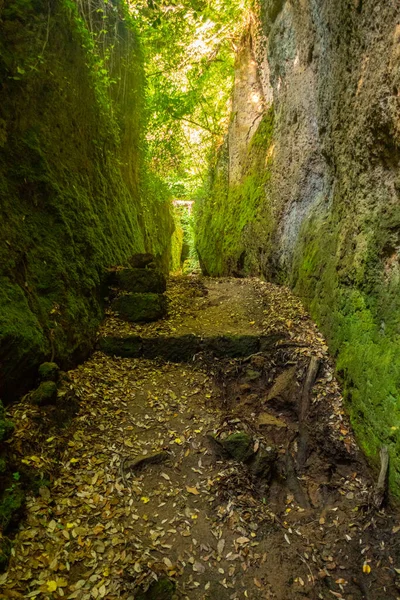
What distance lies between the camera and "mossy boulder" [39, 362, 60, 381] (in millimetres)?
3988

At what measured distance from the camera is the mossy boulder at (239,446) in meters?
4.16

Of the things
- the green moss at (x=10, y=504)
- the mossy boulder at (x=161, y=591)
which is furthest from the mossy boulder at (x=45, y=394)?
the mossy boulder at (x=161, y=591)

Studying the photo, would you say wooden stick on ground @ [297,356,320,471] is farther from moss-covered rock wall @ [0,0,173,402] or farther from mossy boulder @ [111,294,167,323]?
moss-covered rock wall @ [0,0,173,402]

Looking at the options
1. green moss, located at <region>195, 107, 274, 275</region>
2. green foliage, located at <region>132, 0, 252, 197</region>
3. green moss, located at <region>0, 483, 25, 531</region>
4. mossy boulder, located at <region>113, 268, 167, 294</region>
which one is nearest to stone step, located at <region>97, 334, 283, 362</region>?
mossy boulder, located at <region>113, 268, 167, 294</region>

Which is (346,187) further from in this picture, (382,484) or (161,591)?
(161,591)

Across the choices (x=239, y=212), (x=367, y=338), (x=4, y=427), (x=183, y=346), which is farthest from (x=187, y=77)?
(x=4, y=427)

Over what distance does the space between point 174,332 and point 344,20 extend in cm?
515

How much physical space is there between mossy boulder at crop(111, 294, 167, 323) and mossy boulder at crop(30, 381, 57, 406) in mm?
2475

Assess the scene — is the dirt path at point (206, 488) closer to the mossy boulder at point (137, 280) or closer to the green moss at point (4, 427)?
the green moss at point (4, 427)

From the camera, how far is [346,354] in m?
4.53

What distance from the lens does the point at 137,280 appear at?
6.65m

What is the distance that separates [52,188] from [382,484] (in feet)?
18.2

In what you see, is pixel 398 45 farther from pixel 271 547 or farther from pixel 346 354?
pixel 271 547

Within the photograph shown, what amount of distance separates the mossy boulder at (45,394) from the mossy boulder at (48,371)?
11cm
